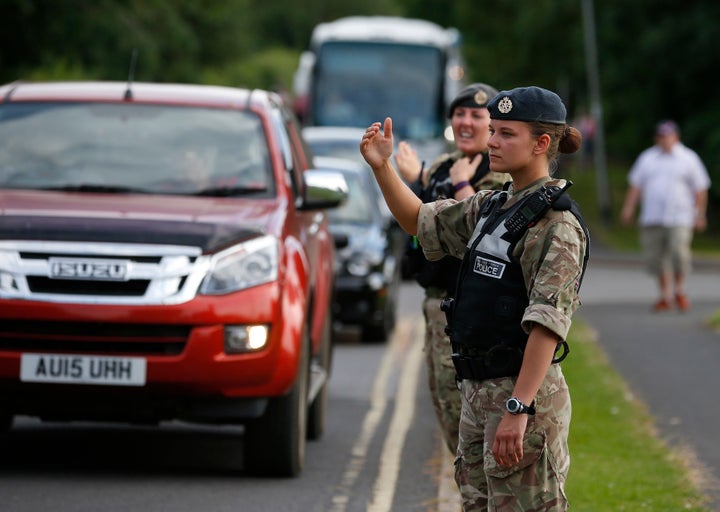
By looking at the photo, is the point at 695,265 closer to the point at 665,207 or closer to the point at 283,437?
the point at 665,207

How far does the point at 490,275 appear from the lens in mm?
4883

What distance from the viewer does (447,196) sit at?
23.1 ft

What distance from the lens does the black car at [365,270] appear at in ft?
50.3

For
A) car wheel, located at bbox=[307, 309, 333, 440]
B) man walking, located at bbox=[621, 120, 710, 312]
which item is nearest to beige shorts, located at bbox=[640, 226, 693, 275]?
man walking, located at bbox=[621, 120, 710, 312]

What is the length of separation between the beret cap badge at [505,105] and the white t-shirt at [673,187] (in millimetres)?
13754

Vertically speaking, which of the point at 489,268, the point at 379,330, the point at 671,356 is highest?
the point at 489,268

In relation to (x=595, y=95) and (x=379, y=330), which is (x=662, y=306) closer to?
(x=379, y=330)

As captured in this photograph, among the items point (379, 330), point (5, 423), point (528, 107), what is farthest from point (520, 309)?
point (379, 330)

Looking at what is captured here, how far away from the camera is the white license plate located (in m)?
7.52

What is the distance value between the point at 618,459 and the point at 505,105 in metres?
4.48

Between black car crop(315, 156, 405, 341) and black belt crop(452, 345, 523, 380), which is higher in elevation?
black belt crop(452, 345, 523, 380)

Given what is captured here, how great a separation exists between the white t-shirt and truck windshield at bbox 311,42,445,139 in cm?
1388

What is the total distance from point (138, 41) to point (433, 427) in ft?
86.2

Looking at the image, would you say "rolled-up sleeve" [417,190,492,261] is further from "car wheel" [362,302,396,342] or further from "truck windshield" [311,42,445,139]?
"truck windshield" [311,42,445,139]
